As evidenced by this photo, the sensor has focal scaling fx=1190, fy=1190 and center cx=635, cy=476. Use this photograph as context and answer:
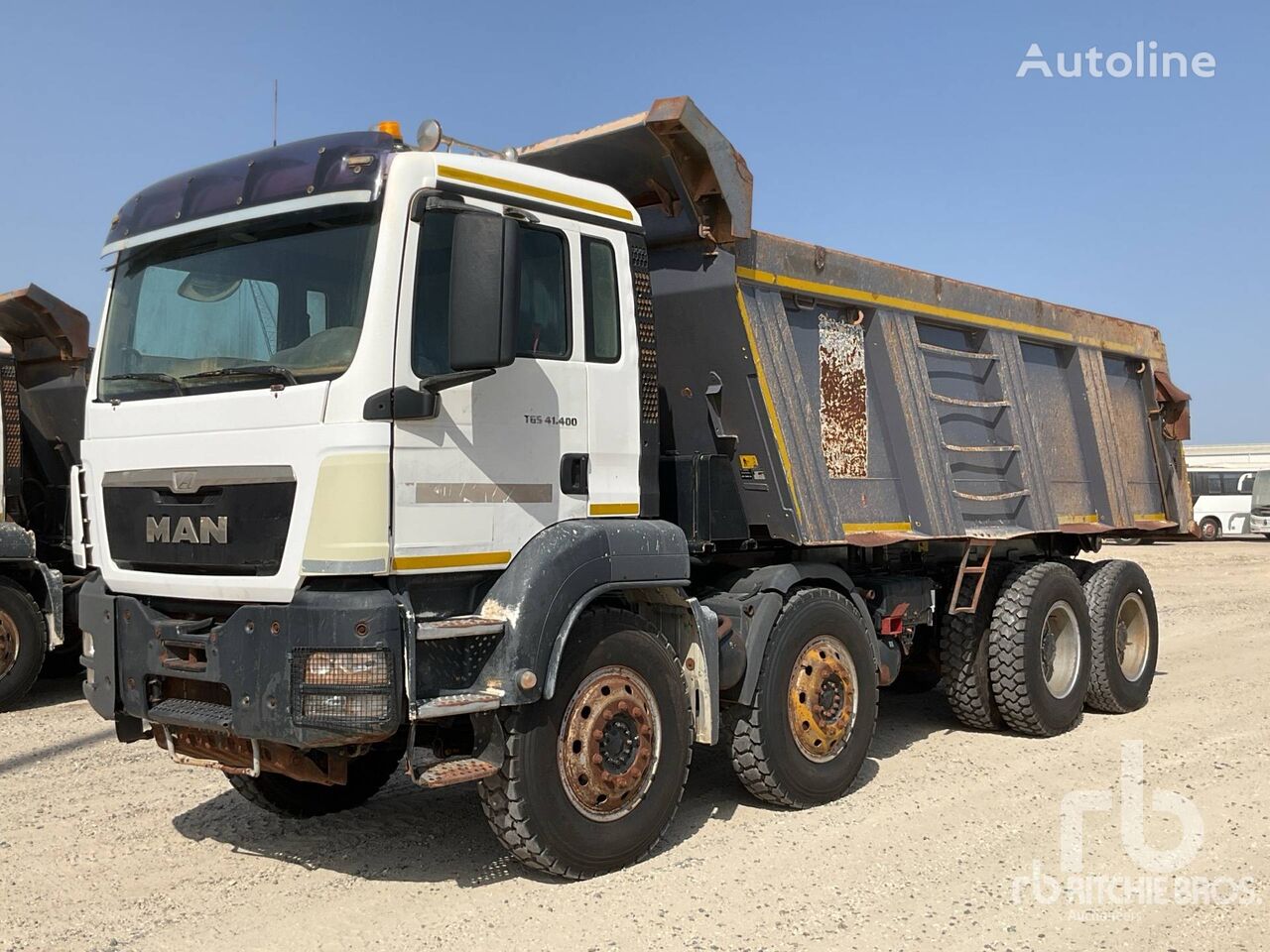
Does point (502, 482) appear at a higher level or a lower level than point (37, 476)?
lower

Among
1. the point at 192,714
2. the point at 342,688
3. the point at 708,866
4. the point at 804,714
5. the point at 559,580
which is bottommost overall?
the point at 708,866

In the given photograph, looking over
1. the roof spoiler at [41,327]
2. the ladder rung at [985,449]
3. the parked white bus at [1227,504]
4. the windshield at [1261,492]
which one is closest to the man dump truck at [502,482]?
the ladder rung at [985,449]

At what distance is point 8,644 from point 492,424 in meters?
6.55

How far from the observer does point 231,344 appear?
15.9 feet

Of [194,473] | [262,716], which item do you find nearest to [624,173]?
[194,473]

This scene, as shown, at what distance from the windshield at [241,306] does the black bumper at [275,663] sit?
2.93 ft

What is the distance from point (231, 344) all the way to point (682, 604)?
2320 millimetres

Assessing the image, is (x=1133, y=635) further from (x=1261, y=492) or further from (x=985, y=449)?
(x=1261, y=492)

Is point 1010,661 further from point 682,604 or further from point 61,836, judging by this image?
point 61,836

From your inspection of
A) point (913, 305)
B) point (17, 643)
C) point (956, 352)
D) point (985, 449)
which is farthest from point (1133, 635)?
point (17, 643)

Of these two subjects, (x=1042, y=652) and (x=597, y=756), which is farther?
(x=1042, y=652)

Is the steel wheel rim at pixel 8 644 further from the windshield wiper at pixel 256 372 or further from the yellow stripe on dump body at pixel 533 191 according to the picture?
the yellow stripe on dump body at pixel 533 191

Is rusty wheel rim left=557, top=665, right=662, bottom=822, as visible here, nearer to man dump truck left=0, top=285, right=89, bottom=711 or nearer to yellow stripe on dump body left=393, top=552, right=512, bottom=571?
yellow stripe on dump body left=393, top=552, right=512, bottom=571

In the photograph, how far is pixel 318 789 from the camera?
6105mm
